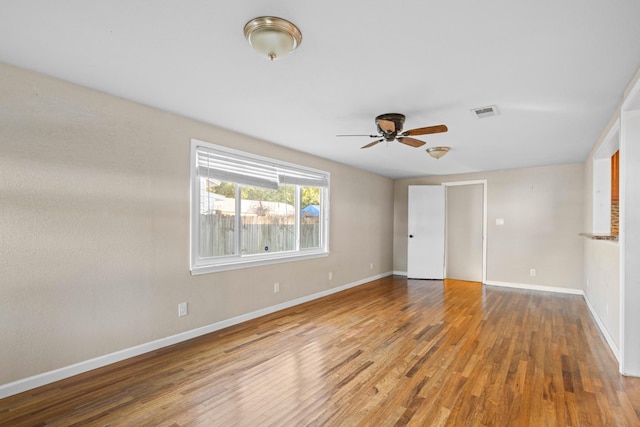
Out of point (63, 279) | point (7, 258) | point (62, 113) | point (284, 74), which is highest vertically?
point (284, 74)

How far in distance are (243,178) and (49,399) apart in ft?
8.50

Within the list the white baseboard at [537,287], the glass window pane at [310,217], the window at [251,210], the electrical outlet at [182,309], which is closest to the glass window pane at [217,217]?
the window at [251,210]

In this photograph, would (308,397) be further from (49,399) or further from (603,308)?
(603,308)

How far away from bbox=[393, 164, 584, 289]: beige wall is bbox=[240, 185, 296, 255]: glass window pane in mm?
4039

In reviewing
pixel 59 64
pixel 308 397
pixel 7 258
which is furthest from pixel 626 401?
pixel 59 64

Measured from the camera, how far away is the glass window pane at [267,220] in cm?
412

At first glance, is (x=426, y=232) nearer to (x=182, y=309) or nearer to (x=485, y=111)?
(x=485, y=111)

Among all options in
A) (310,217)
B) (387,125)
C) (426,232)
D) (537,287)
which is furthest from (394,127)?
(537,287)

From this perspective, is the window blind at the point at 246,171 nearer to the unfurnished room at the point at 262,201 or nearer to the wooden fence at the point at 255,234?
the unfurnished room at the point at 262,201

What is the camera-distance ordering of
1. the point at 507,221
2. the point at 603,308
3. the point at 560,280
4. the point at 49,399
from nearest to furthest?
the point at 49,399, the point at 603,308, the point at 560,280, the point at 507,221

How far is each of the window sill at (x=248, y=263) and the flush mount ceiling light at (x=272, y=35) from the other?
7.78 ft

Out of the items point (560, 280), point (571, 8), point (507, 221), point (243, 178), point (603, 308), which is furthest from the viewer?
point (507, 221)

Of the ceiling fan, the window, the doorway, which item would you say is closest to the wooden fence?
the window

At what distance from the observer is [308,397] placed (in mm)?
2277
